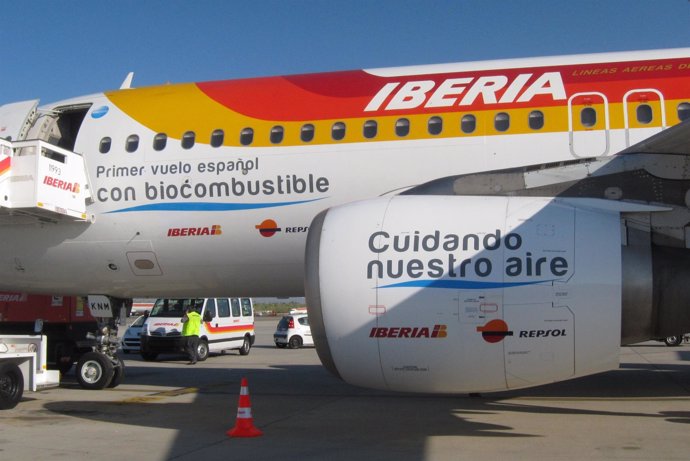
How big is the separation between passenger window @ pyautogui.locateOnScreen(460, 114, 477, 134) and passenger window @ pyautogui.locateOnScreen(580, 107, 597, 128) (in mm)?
1352

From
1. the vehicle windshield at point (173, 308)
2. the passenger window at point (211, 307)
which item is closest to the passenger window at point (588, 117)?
the vehicle windshield at point (173, 308)

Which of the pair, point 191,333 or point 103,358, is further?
point 191,333

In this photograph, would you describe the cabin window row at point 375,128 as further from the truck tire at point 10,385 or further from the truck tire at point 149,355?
the truck tire at point 149,355

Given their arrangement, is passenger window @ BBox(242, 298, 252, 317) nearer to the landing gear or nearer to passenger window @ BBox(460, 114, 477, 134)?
the landing gear

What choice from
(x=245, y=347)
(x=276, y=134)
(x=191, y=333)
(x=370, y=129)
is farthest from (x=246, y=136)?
(x=245, y=347)

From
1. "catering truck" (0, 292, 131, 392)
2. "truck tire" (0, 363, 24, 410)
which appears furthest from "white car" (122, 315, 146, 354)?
"truck tire" (0, 363, 24, 410)

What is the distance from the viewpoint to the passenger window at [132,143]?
11.1 m

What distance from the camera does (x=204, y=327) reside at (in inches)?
896

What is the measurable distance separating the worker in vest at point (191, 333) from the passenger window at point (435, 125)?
40.9 feet

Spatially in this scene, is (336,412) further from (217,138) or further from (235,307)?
(235,307)

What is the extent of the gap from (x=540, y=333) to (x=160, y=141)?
6.49 meters

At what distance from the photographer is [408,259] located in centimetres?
727

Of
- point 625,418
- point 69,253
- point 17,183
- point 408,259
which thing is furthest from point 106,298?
point 625,418

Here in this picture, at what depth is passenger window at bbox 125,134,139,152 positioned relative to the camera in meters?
11.1
